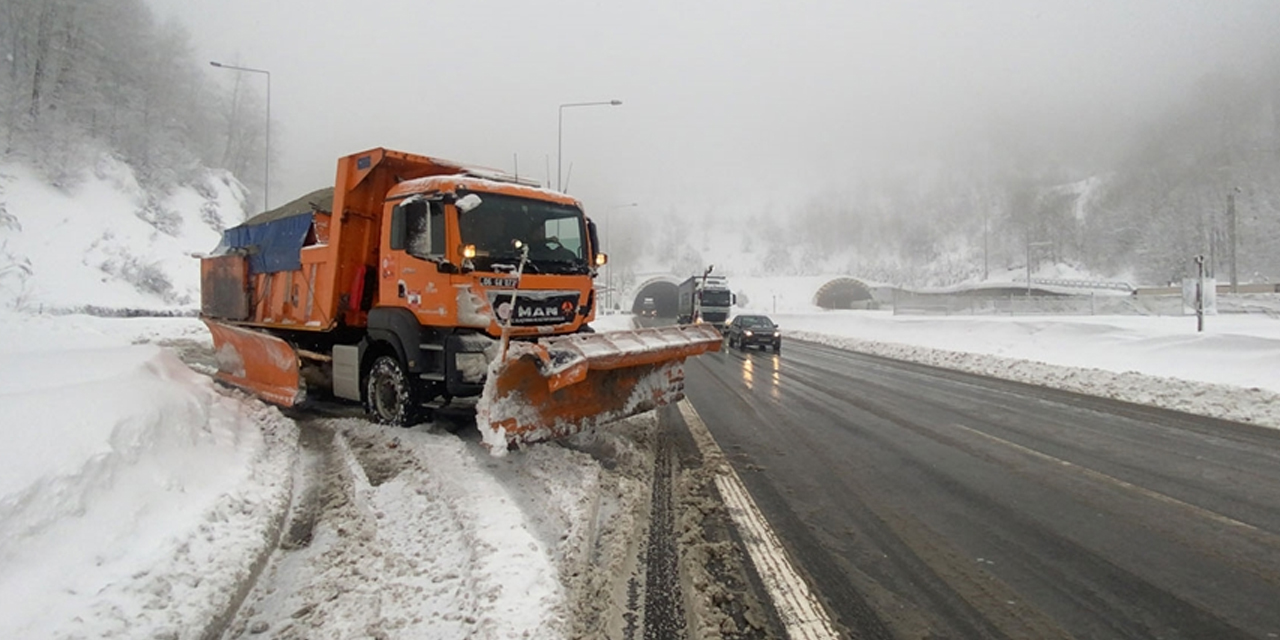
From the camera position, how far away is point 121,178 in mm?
41719

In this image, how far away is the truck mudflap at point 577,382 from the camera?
558 centimetres

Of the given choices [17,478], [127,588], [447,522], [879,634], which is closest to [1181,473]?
[879,634]

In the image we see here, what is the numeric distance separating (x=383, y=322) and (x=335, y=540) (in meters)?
3.81

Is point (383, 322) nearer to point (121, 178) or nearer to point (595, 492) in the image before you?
point (595, 492)

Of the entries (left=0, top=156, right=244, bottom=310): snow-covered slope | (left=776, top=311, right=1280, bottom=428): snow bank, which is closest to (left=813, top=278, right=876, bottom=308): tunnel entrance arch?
(left=776, top=311, right=1280, bottom=428): snow bank

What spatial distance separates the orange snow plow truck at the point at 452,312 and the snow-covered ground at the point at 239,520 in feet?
2.11

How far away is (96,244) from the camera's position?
3444cm

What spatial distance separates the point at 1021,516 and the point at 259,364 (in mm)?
10452

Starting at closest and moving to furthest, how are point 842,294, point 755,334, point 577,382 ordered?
1. point 577,382
2. point 755,334
3. point 842,294

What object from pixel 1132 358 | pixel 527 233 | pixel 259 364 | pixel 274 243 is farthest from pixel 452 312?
pixel 1132 358

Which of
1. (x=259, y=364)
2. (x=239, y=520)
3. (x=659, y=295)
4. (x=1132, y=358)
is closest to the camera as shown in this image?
(x=239, y=520)

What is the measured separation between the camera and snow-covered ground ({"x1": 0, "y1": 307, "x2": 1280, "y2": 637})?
321cm

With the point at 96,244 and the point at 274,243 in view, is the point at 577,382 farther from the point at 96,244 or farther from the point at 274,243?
the point at 96,244

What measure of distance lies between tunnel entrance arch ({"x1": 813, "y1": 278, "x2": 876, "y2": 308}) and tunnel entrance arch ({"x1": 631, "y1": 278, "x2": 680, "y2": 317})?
24.3 m
